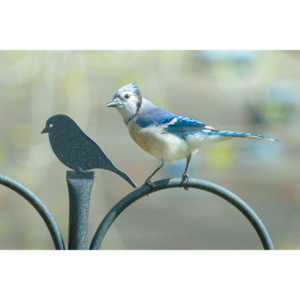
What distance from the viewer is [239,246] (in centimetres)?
234

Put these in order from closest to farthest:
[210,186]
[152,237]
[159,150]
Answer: [210,186] → [159,150] → [152,237]

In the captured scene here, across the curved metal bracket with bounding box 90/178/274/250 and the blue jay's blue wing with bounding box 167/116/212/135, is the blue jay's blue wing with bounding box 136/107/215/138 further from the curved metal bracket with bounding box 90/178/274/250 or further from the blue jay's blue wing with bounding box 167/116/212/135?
the curved metal bracket with bounding box 90/178/274/250

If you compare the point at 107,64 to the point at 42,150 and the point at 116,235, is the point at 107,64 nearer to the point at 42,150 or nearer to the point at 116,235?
the point at 42,150

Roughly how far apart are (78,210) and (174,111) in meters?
0.81

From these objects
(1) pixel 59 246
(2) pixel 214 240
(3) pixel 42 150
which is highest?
(3) pixel 42 150

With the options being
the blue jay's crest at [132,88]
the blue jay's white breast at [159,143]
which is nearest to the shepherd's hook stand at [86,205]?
the blue jay's white breast at [159,143]

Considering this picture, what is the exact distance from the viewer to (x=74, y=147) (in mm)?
1668

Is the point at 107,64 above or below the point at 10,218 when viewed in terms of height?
above

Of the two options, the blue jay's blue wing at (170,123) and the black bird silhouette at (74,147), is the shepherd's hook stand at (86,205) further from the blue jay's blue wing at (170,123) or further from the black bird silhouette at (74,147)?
the blue jay's blue wing at (170,123)

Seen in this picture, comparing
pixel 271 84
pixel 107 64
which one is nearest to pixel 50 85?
pixel 107 64

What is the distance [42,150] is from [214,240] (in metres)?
0.83

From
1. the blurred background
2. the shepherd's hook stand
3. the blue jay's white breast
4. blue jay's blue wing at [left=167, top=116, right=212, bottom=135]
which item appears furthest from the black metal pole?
the blurred background

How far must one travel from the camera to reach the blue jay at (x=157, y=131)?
69.1 inches

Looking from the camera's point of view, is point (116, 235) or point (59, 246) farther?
point (116, 235)
